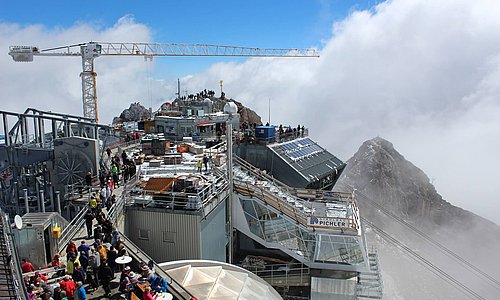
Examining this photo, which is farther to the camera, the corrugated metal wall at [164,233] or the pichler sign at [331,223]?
the pichler sign at [331,223]

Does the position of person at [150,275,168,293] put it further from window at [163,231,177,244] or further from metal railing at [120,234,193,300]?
window at [163,231,177,244]

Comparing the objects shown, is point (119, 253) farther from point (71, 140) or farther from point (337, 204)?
point (337, 204)

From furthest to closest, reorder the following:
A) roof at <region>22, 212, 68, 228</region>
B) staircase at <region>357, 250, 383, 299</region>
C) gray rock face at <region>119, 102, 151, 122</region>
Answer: gray rock face at <region>119, 102, 151, 122</region> < staircase at <region>357, 250, 383, 299</region> < roof at <region>22, 212, 68, 228</region>

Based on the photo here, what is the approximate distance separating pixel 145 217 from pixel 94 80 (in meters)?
111

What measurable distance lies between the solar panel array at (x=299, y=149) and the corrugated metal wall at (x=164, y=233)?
20.9 meters

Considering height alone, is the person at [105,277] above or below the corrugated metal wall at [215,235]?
above

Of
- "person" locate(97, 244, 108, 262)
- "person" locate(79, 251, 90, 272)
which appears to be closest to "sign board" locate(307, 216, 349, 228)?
"person" locate(97, 244, 108, 262)

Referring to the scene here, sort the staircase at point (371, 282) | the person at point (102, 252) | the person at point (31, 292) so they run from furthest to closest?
the staircase at point (371, 282)
the person at point (102, 252)
the person at point (31, 292)

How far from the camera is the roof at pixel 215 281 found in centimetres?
1978

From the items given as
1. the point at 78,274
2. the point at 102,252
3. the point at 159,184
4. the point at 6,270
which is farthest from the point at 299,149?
the point at 6,270

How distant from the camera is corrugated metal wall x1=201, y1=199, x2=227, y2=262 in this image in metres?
24.9

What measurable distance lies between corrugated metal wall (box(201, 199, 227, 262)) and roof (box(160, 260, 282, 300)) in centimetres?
228

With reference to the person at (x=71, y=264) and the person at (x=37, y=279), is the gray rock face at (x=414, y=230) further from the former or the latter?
the person at (x=37, y=279)

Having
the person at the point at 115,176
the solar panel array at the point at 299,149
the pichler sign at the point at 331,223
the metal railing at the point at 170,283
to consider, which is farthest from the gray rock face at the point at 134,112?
the metal railing at the point at 170,283
